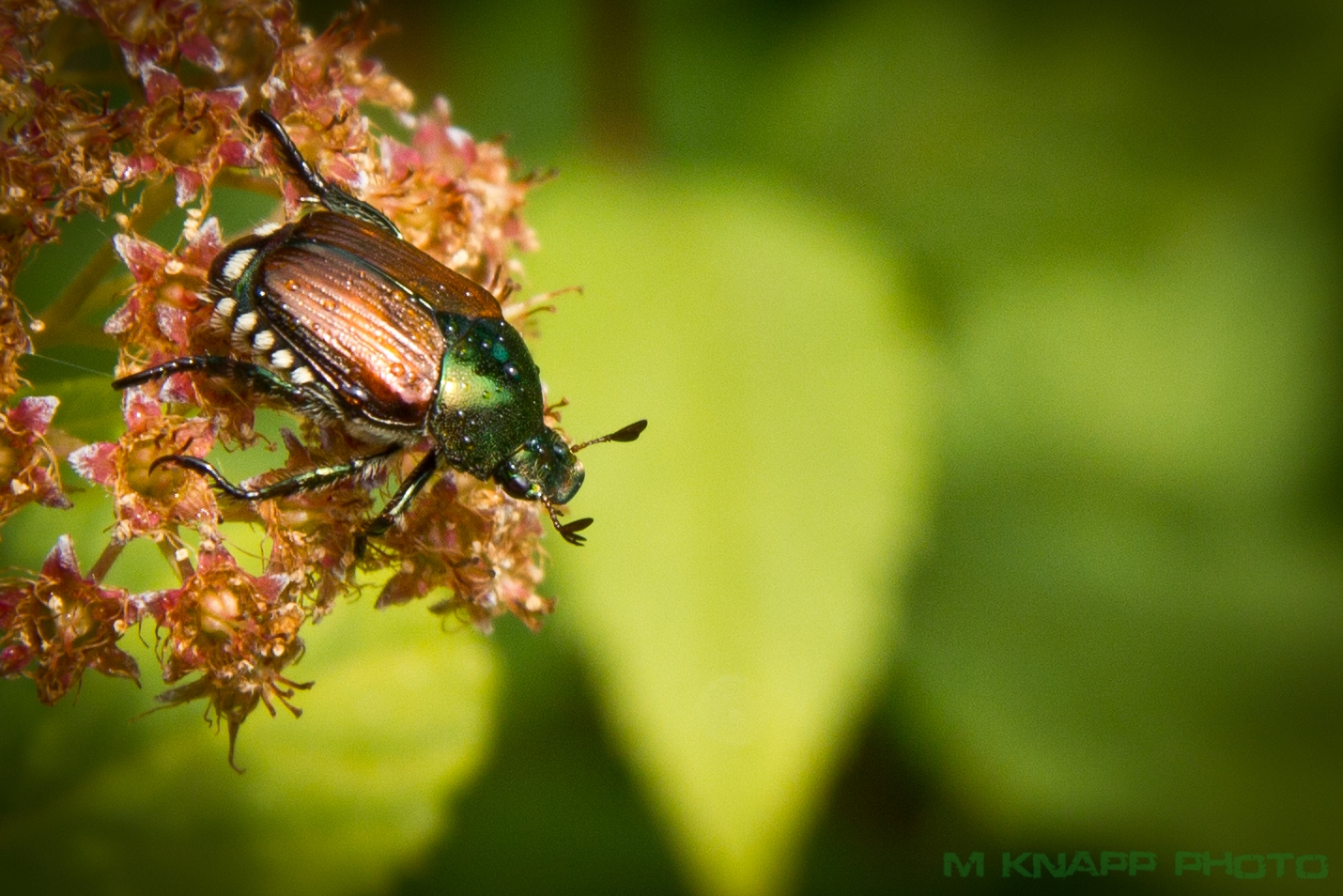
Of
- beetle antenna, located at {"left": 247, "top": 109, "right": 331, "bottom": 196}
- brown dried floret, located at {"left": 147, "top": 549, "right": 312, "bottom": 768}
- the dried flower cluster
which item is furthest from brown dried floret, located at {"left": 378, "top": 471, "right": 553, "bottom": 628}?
beetle antenna, located at {"left": 247, "top": 109, "right": 331, "bottom": 196}

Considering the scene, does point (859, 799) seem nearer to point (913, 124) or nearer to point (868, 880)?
point (868, 880)

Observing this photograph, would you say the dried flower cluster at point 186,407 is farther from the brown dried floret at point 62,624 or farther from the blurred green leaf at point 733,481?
the blurred green leaf at point 733,481

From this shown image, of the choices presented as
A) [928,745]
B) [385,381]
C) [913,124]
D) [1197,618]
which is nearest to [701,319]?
[385,381]

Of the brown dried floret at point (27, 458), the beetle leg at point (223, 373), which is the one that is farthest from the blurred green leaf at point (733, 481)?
the brown dried floret at point (27, 458)

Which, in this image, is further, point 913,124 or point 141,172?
point 913,124

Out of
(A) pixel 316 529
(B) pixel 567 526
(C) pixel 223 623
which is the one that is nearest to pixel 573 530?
(B) pixel 567 526

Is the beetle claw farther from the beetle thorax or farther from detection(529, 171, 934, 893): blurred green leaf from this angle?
detection(529, 171, 934, 893): blurred green leaf
